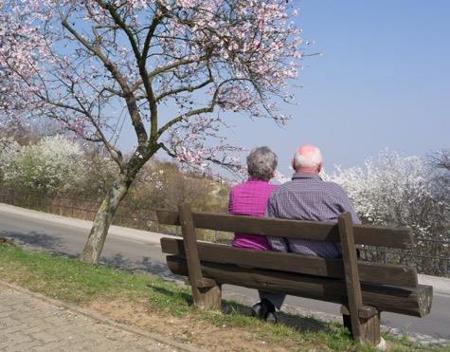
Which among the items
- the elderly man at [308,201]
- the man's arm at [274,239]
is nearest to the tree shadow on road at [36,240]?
the man's arm at [274,239]

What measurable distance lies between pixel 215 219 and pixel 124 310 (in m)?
1.26

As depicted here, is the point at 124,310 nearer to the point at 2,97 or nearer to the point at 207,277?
the point at 207,277

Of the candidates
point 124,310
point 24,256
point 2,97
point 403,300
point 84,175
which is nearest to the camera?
point 403,300

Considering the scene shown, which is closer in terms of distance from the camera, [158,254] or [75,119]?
[75,119]

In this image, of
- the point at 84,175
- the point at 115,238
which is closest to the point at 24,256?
the point at 115,238

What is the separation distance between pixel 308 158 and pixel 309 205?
1.31ft

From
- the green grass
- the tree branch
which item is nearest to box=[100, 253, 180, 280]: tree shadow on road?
the tree branch

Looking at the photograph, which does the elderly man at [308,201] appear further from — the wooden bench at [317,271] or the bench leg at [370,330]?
the bench leg at [370,330]

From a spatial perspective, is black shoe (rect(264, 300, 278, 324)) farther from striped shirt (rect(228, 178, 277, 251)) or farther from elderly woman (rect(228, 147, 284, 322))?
striped shirt (rect(228, 178, 277, 251))

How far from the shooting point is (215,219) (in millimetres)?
5285

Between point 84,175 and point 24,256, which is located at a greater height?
point 84,175

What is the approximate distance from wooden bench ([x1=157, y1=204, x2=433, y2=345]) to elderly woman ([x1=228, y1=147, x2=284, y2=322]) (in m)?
0.26

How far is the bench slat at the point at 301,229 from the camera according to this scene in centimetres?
424

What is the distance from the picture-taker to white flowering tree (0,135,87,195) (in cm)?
3144
